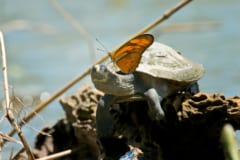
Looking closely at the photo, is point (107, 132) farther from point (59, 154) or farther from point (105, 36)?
point (105, 36)

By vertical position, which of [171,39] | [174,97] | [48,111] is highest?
[174,97]

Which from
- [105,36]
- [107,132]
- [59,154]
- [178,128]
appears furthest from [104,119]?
[105,36]

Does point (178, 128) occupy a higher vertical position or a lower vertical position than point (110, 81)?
lower

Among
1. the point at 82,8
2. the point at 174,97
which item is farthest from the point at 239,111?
the point at 82,8

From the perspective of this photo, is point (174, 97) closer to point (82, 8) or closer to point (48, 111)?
point (48, 111)

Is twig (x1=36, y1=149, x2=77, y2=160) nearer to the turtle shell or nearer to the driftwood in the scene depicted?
the driftwood
